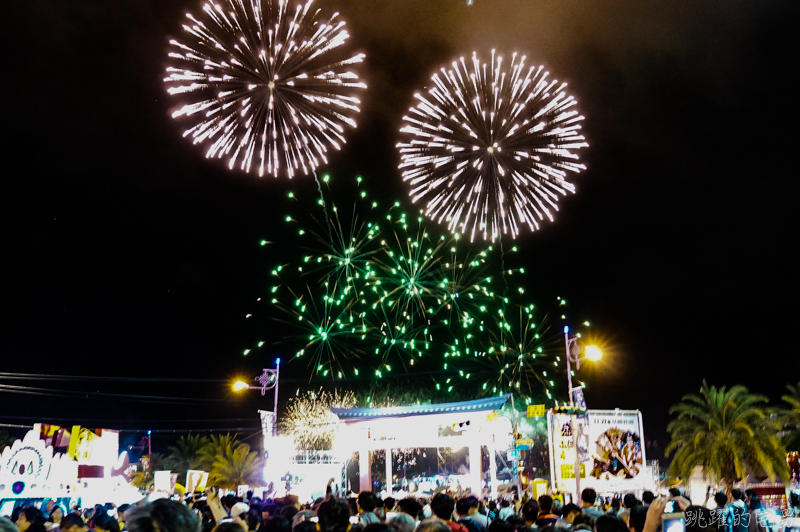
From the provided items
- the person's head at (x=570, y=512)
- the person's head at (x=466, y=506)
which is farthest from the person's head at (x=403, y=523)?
the person's head at (x=570, y=512)

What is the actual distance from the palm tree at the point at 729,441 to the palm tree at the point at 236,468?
115 ft

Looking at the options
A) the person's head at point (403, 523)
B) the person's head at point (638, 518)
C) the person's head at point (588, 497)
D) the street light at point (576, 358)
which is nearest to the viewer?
the person's head at point (403, 523)

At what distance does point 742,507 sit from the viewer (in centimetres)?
1247

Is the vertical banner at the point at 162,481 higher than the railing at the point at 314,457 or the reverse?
the reverse

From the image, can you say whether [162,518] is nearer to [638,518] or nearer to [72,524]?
[72,524]

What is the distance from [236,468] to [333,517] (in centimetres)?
5482

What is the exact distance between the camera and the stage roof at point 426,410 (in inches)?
1253

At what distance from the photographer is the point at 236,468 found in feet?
188

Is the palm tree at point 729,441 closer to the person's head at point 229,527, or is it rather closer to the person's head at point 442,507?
the person's head at point 442,507

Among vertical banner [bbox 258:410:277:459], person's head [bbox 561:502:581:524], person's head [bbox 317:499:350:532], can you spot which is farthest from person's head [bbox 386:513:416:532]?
vertical banner [bbox 258:410:277:459]

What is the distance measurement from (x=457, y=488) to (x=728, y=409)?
1417 centimetres

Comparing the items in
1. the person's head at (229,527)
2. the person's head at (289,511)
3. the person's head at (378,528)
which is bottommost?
the person's head at (289,511)

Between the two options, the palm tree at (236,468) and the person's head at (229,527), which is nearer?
the person's head at (229,527)

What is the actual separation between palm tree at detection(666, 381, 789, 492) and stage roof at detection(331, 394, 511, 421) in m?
9.26
